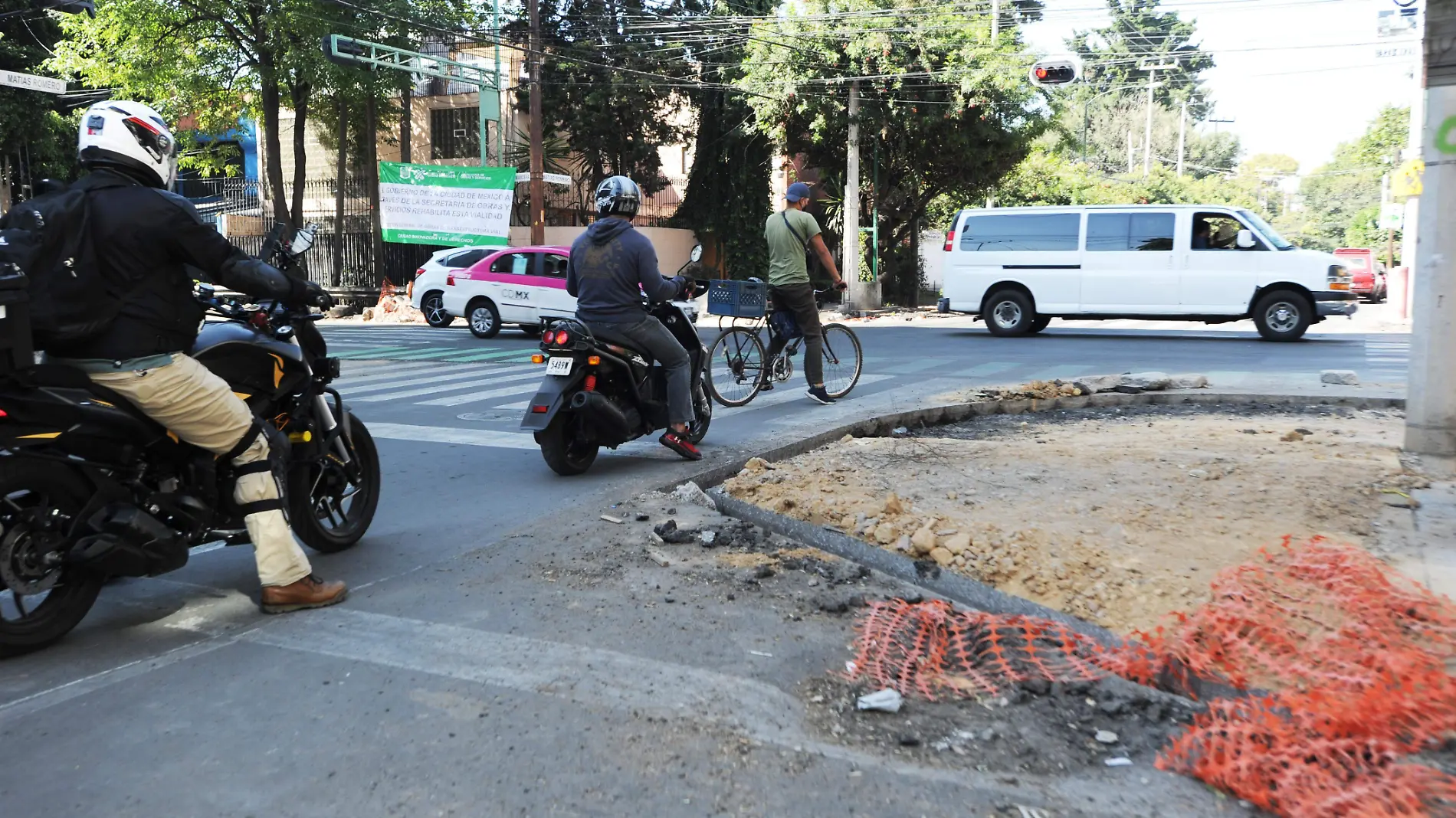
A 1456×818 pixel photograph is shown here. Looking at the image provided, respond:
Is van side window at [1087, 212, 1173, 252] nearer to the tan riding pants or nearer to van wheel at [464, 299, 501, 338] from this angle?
van wheel at [464, 299, 501, 338]

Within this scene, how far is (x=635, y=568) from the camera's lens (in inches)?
184

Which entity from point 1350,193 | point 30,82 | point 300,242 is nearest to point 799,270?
point 300,242

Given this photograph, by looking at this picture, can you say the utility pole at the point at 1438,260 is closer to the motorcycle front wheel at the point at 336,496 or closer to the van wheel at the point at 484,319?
the motorcycle front wheel at the point at 336,496

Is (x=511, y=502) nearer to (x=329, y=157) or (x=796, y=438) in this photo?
(x=796, y=438)

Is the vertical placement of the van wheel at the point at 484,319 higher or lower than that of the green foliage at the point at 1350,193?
lower

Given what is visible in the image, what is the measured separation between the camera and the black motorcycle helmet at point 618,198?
21.4ft

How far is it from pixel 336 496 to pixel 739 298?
499 centimetres

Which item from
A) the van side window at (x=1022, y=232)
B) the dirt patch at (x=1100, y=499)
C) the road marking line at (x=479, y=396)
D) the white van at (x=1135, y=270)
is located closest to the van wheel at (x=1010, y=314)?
the white van at (x=1135, y=270)

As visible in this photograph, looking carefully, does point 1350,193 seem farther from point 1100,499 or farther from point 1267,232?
point 1100,499

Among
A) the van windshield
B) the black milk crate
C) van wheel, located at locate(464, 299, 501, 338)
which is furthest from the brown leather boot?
the van windshield

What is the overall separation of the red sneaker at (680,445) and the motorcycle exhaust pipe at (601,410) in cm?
50

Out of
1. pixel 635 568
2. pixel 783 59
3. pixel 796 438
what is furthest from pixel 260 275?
pixel 783 59

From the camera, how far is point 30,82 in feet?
47.0

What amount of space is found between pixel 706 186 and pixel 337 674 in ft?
97.4
